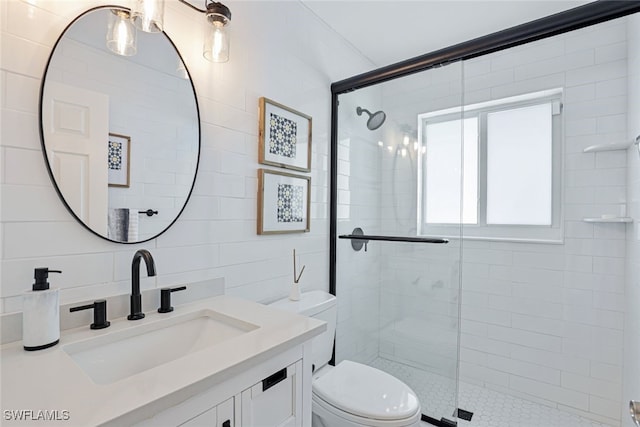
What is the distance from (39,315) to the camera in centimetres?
81

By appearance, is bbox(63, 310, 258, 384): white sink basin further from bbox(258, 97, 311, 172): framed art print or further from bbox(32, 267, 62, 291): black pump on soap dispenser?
bbox(258, 97, 311, 172): framed art print

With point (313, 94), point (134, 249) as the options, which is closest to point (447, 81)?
point (313, 94)

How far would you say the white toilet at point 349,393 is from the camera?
50.1 inches

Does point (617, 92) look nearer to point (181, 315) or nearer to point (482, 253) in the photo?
point (482, 253)

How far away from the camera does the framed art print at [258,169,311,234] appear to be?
1.60 metres

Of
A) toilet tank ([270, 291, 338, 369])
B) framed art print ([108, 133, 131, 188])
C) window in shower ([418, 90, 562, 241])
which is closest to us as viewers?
framed art print ([108, 133, 131, 188])

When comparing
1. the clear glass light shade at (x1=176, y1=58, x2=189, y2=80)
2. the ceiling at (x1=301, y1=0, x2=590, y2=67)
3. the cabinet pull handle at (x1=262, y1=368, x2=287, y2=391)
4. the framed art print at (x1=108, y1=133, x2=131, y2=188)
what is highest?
the ceiling at (x1=301, y1=0, x2=590, y2=67)

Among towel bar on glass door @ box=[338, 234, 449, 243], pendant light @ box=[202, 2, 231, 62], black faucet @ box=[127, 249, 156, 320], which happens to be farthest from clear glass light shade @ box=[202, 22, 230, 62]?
towel bar on glass door @ box=[338, 234, 449, 243]

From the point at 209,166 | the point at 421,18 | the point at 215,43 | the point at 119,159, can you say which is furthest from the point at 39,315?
the point at 421,18

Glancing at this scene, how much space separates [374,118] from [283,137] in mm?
744

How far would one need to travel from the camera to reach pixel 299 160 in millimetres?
1860

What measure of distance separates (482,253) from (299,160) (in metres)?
1.55

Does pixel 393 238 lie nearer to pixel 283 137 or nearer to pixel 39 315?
pixel 283 137

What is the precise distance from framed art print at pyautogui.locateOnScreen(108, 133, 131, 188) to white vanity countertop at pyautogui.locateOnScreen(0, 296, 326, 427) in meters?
0.47
